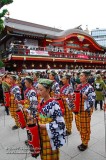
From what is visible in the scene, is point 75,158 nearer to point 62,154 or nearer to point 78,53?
point 62,154

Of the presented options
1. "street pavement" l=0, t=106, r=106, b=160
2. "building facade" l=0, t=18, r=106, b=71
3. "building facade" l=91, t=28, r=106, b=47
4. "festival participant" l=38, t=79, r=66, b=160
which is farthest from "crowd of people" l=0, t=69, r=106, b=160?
"building facade" l=91, t=28, r=106, b=47

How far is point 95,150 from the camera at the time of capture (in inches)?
146

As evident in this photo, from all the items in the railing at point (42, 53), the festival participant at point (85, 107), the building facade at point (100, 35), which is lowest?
the festival participant at point (85, 107)

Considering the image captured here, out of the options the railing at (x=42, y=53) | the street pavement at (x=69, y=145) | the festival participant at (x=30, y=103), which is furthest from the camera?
the railing at (x=42, y=53)

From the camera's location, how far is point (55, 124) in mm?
2254

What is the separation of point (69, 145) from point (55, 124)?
2.02 metres

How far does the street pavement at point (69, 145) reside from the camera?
3537 mm

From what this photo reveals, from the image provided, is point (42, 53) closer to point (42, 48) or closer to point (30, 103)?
point (42, 48)

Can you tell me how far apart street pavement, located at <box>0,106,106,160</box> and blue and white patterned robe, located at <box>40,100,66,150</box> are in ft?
2.24

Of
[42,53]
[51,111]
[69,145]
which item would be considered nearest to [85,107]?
[69,145]

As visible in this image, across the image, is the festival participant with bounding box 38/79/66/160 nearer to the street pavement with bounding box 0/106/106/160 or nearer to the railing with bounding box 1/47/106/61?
the street pavement with bounding box 0/106/106/160

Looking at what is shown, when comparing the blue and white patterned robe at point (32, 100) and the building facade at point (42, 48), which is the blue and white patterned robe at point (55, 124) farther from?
the building facade at point (42, 48)

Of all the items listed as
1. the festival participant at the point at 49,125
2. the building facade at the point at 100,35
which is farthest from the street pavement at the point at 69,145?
the building facade at the point at 100,35

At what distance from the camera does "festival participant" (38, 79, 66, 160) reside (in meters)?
2.25
